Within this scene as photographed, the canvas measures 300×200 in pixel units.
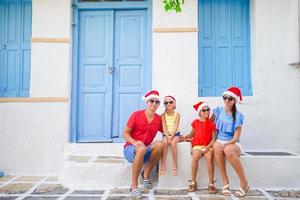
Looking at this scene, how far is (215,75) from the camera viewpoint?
561 cm

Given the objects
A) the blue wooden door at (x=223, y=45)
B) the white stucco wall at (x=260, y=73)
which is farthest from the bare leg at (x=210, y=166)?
the blue wooden door at (x=223, y=45)

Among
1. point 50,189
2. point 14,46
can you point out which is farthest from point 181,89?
point 14,46

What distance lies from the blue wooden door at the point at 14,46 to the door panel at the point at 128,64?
1.70m

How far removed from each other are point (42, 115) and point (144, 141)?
2170 mm

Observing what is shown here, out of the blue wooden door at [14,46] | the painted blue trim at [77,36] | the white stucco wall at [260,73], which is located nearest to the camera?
the white stucco wall at [260,73]

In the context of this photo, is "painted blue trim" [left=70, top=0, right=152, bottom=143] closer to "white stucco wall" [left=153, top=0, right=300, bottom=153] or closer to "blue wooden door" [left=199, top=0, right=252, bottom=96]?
"white stucco wall" [left=153, top=0, right=300, bottom=153]

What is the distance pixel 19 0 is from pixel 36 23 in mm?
721

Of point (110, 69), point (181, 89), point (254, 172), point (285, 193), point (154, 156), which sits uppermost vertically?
point (110, 69)

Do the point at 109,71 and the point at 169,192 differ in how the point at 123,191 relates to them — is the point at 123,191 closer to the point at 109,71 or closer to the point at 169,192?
the point at 169,192

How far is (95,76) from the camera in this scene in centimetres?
565

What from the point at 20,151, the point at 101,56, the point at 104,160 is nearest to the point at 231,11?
the point at 101,56

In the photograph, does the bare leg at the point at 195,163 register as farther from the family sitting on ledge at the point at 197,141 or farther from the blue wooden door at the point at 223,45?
the blue wooden door at the point at 223,45

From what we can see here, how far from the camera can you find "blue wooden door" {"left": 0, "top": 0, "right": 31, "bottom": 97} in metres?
5.70

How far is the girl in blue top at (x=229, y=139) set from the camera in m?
4.11
